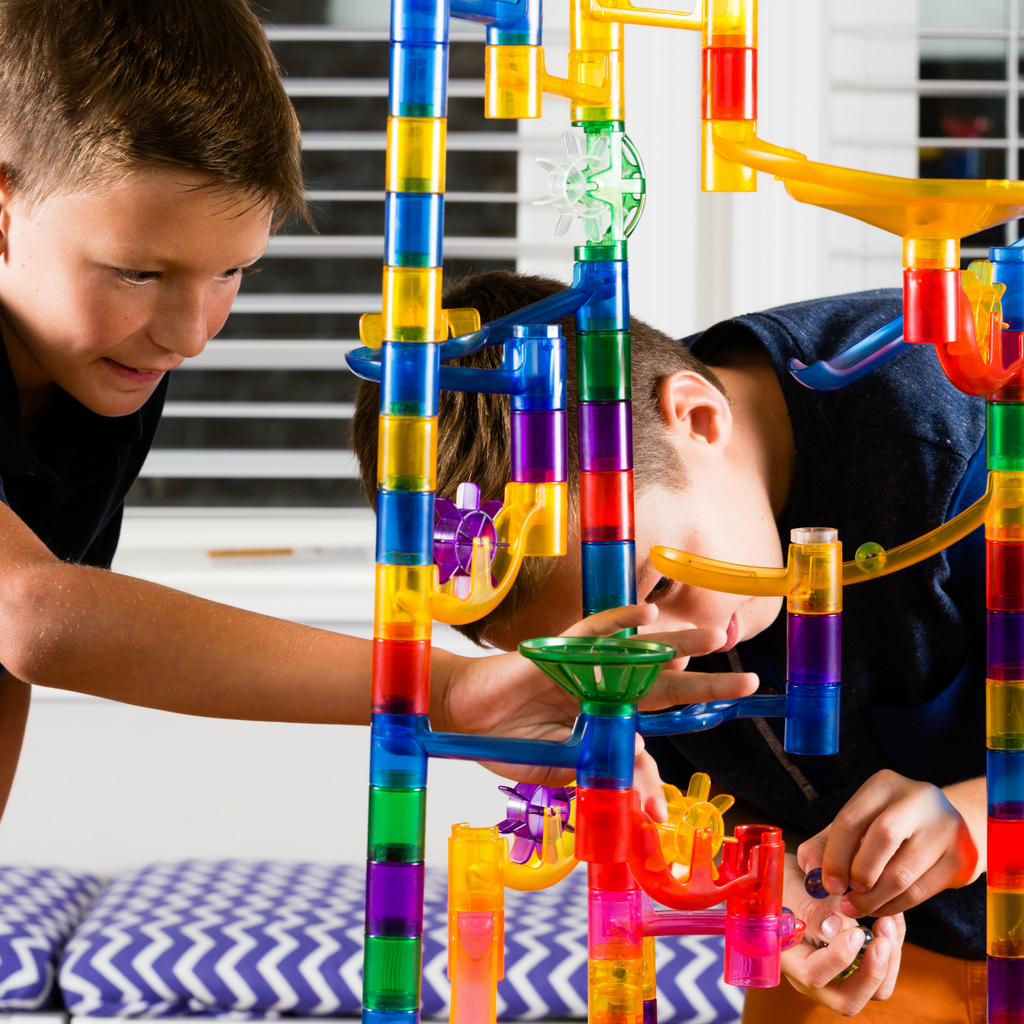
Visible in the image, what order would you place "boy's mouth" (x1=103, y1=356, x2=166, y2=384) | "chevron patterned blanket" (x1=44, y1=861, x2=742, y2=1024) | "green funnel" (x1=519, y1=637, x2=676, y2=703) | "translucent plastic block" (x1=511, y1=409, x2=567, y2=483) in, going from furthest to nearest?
"chevron patterned blanket" (x1=44, y1=861, x2=742, y2=1024) < "boy's mouth" (x1=103, y1=356, x2=166, y2=384) < "translucent plastic block" (x1=511, y1=409, x2=567, y2=483) < "green funnel" (x1=519, y1=637, x2=676, y2=703)

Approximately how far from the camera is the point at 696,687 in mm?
465

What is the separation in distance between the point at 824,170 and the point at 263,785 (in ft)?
4.90

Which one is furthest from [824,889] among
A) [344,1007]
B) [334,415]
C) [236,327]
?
[236,327]

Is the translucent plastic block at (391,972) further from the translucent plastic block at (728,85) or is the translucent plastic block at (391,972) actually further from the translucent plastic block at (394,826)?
the translucent plastic block at (728,85)

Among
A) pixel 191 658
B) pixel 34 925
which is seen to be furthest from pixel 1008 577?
pixel 34 925

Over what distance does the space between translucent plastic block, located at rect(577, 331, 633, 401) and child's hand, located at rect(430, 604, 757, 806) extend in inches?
4.0

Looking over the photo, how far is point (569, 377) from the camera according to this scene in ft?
2.30

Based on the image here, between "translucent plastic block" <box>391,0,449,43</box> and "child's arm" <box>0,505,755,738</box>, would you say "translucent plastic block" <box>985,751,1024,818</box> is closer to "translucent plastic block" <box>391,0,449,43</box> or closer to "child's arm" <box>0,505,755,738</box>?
"child's arm" <box>0,505,755,738</box>

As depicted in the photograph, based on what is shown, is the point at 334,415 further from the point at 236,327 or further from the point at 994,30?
the point at 994,30

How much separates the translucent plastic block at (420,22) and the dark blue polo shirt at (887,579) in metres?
0.41

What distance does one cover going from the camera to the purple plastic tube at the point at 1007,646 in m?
0.52

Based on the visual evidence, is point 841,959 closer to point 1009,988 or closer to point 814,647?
point 1009,988

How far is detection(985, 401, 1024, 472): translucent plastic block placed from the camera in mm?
520

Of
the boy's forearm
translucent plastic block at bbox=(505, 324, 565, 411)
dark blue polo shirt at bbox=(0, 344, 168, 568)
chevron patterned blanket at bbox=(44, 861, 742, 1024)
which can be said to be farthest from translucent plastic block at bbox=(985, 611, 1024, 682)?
chevron patterned blanket at bbox=(44, 861, 742, 1024)
